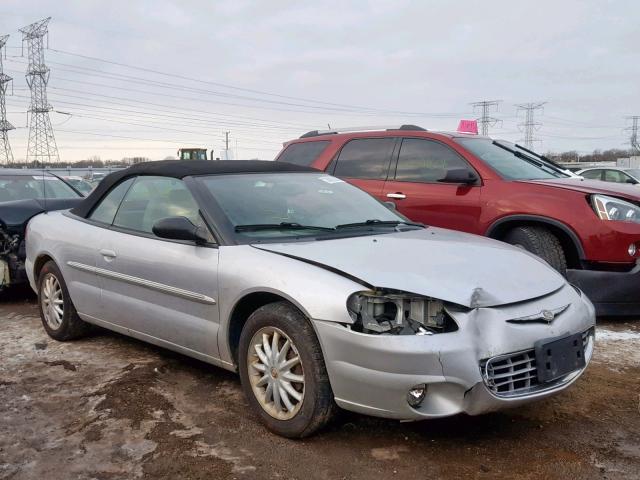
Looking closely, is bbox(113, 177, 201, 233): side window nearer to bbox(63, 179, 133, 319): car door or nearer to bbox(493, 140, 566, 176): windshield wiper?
bbox(63, 179, 133, 319): car door

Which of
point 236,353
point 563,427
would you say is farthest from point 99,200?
point 563,427

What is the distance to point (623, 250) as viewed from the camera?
16.7 ft

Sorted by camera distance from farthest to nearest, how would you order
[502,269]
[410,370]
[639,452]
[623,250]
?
1. [623,250]
2. [502,269]
3. [639,452]
4. [410,370]

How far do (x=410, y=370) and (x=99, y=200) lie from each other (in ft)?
10.2

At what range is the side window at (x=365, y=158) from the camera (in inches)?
260

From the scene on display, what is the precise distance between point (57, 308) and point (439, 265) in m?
3.35

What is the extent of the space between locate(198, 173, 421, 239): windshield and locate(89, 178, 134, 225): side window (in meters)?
0.92

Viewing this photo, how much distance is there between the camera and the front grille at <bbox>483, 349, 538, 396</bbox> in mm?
2822

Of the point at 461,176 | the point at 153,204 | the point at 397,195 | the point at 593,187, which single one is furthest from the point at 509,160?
the point at 153,204

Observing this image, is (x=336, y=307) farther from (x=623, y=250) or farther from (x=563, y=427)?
(x=623, y=250)

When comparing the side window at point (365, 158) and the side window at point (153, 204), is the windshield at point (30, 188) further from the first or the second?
the side window at point (365, 158)

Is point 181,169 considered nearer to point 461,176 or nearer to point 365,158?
point 461,176

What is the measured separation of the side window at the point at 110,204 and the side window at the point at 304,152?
107 inches

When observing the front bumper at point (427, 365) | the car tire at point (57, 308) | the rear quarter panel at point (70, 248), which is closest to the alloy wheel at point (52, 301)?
the car tire at point (57, 308)
